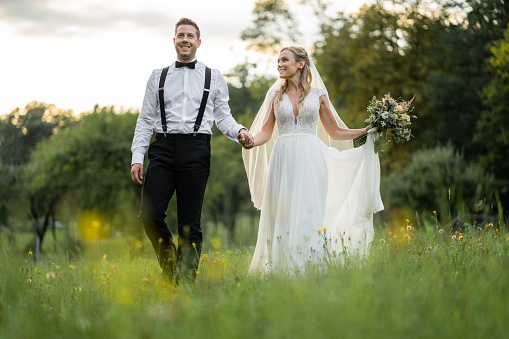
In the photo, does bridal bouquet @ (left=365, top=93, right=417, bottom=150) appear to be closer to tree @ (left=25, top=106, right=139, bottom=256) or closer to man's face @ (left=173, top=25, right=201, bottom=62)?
man's face @ (left=173, top=25, right=201, bottom=62)

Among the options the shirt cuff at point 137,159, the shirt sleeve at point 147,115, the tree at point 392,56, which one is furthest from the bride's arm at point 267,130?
the tree at point 392,56

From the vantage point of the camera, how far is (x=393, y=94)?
979 inches

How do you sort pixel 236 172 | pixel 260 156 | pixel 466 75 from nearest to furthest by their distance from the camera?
1. pixel 260 156
2. pixel 466 75
3. pixel 236 172

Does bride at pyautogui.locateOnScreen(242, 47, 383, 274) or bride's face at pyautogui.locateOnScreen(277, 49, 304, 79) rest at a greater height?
bride's face at pyautogui.locateOnScreen(277, 49, 304, 79)

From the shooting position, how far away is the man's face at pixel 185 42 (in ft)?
18.2

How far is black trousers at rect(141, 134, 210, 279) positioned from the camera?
5.25 m

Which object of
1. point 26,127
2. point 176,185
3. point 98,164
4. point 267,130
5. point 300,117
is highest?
point 26,127

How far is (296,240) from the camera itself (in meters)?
5.79

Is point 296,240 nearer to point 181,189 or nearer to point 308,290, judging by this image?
point 181,189

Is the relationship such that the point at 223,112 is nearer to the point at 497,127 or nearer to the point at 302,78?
the point at 302,78

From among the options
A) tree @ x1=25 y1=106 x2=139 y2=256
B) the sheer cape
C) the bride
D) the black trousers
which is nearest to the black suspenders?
the black trousers

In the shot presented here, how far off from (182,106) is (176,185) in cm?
75

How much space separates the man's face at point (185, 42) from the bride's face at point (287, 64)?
1018mm

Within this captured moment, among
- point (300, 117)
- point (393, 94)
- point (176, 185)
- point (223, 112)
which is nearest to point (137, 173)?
point (176, 185)
